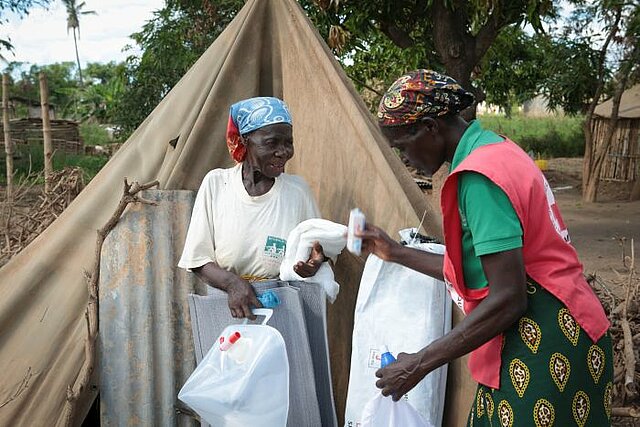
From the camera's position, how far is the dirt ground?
29.5 ft

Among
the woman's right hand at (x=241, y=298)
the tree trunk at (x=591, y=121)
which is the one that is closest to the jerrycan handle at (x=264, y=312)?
the woman's right hand at (x=241, y=298)

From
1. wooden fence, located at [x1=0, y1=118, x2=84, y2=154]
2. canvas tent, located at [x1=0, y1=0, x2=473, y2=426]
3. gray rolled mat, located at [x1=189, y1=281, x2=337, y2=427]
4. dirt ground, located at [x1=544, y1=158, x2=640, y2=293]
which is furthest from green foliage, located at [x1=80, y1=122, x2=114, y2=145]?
gray rolled mat, located at [x1=189, y1=281, x2=337, y2=427]

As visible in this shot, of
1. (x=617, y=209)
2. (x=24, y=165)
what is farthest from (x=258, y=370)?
(x=24, y=165)

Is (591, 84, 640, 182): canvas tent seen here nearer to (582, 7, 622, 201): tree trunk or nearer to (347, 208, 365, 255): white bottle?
(582, 7, 622, 201): tree trunk

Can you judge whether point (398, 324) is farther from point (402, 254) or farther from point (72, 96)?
point (72, 96)

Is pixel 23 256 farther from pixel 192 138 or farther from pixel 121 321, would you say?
pixel 192 138

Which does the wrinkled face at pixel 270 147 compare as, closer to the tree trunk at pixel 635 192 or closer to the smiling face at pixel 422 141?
the smiling face at pixel 422 141

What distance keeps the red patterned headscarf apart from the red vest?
16 centimetres

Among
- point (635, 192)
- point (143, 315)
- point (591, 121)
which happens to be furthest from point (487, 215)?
point (635, 192)

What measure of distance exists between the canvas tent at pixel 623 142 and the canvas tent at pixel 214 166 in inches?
505

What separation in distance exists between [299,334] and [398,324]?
1.22 ft

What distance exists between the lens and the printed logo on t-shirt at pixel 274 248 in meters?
2.68

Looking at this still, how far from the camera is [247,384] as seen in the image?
245 centimetres

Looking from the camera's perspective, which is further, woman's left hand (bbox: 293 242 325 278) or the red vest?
woman's left hand (bbox: 293 242 325 278)
